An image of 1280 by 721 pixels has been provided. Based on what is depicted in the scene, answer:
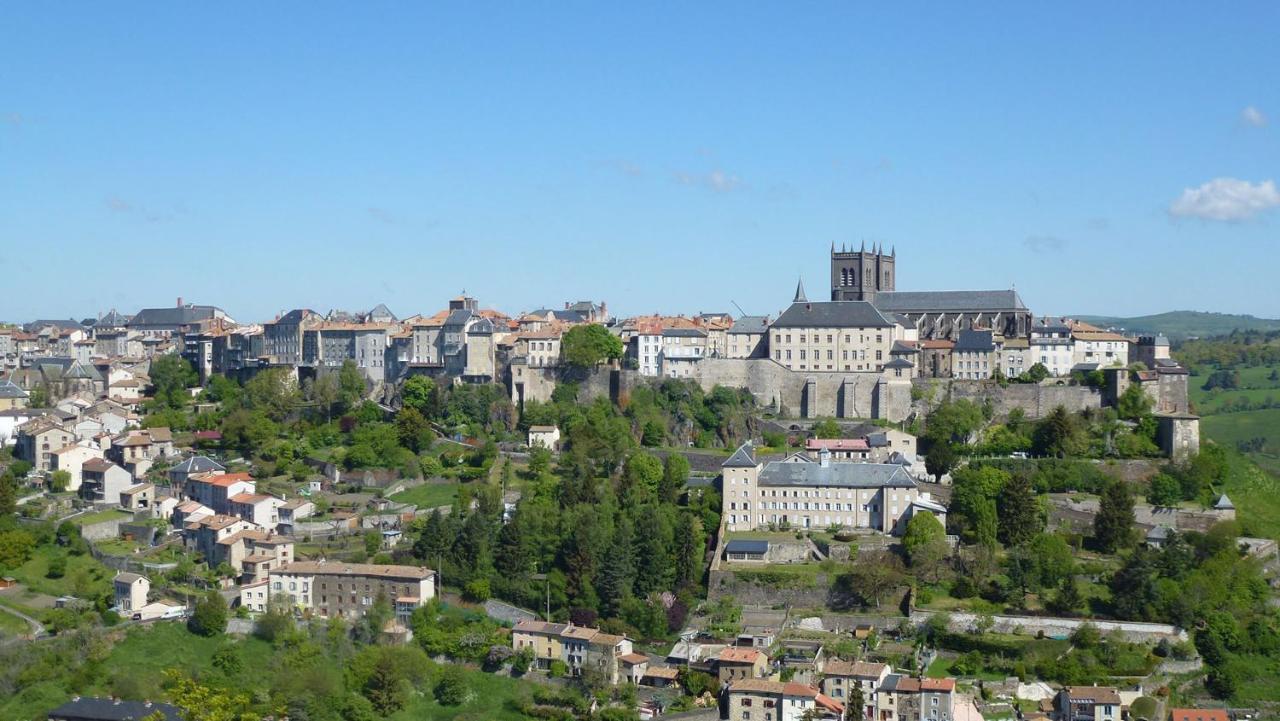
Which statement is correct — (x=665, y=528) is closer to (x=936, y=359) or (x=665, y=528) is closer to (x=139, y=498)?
(x=936, y=359)

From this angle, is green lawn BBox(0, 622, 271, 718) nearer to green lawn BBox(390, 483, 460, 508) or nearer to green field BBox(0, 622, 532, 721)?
green field BBox(0, 622, 532, 721)

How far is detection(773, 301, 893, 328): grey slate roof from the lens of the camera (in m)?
58.2

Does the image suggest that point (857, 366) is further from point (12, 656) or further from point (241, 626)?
point (12, 656)

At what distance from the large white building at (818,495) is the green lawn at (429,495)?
943 cm

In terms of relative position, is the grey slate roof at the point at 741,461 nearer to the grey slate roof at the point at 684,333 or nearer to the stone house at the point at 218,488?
the grey slate roof at the point at 684,333

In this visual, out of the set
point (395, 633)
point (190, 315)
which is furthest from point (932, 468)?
point (190, 315)

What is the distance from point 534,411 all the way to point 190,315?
32.2 meters

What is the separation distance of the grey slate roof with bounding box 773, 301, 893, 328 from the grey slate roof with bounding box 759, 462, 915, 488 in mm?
11288

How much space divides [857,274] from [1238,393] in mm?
55692

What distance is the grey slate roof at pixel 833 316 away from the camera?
58.2 m

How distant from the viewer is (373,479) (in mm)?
52219

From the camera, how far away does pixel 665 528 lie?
1797 inches

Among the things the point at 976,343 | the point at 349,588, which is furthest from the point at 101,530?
the point at 976,343

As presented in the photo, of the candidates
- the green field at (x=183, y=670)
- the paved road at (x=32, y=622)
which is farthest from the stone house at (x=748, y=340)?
the paved road at (x=32, y=622)
